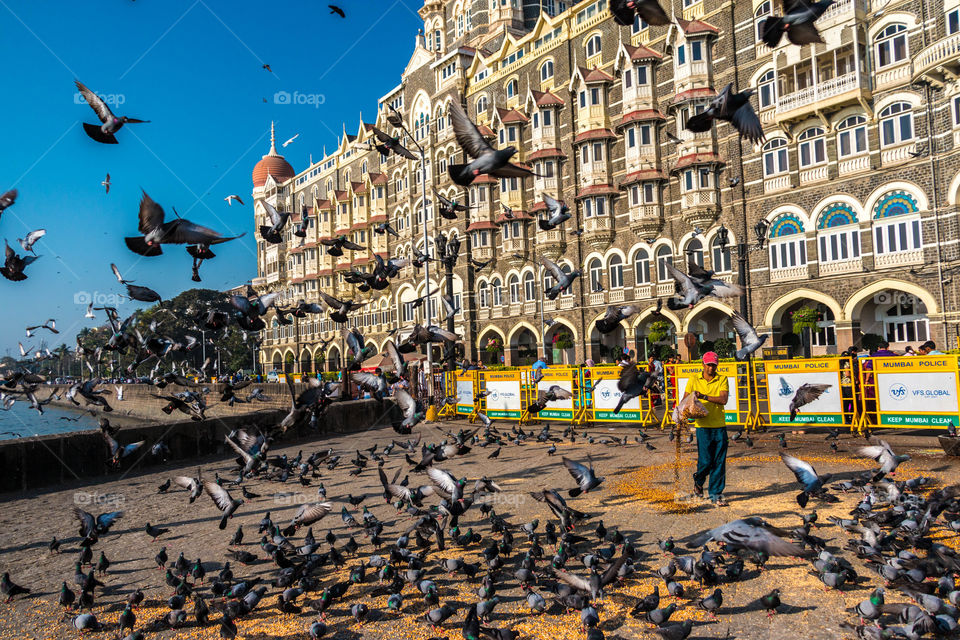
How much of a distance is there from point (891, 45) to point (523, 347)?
25.2 meters

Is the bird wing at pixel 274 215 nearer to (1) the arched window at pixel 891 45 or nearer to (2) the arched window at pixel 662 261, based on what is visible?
(1) the arched window at pixel 891 45

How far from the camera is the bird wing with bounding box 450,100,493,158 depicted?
6.24 m

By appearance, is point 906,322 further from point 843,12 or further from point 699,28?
point 699,28

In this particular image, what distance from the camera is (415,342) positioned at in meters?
9.66

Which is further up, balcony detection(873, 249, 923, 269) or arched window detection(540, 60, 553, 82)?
arched window detection(540, 60, 553, 82)

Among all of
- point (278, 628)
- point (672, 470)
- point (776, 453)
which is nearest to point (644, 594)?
point (278, 628)

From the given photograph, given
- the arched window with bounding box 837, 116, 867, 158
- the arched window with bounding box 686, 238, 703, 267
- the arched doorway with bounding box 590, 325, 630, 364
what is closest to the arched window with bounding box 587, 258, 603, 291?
the arched doorway with bounding box 590, 325, 630, 364

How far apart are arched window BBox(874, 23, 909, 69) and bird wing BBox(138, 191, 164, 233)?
2772 cm

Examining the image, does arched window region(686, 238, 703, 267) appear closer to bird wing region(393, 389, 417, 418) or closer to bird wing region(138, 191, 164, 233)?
bird wing region(393, 389, 417, 418)

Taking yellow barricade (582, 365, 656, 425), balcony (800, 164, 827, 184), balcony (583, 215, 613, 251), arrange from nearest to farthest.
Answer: yellow barricade (582, 365, 656, 425)
balcony (800, 164, 827, 184)
balcony (583, 215, 613, 251)

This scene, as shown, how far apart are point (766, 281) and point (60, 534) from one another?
2782 centimetres

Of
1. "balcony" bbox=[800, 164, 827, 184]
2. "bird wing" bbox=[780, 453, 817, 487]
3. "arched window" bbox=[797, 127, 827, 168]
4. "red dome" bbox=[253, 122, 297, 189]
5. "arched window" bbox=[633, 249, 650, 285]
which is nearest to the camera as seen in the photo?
"bird wing" bbox=[780, 453, 817, 487]

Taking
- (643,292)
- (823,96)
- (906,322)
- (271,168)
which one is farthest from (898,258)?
(271,168)

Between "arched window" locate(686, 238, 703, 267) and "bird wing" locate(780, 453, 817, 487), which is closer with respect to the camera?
"bird wing" locate(780, 453, 817, 487)
